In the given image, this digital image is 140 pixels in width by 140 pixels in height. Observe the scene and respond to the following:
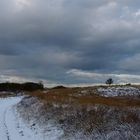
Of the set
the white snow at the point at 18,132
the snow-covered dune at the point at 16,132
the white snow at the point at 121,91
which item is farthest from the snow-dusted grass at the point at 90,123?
the white snow at the point at 121,91

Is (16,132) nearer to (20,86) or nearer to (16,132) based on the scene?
(16,132)

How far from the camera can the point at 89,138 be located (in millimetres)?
20578

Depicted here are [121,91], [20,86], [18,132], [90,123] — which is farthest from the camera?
[20,86]

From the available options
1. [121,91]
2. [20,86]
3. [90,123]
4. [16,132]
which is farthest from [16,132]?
[20,86]

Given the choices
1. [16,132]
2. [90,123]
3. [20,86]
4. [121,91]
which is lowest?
[16,132]

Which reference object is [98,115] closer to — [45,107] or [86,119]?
[86,119]

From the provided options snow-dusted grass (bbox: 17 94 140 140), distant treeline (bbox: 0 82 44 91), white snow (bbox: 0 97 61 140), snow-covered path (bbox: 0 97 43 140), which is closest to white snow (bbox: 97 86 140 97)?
snow-covered path (bbox: 0 97 43 140)

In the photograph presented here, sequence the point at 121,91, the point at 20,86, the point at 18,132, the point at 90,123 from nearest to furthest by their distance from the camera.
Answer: the point at 90,123 → the point at 18,132 → the point at 121,91 → the point at 20,86

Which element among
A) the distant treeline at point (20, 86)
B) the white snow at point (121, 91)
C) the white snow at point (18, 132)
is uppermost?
the distant treeline at point (20, 86)

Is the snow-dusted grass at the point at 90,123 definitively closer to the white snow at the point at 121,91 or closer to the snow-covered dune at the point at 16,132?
the snow-covered dune at the point at 16,132

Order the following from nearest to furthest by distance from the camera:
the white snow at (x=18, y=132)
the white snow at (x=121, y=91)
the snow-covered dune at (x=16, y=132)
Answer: the white snow at (x=18, y=132) → the snow-covered dune at (x=16, y=132) → the white snow at (x=121, y=91)

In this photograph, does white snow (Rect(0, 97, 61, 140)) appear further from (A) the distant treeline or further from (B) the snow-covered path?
(A) the distant treeline

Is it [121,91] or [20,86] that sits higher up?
[20,86]

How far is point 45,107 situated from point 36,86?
104190 mm
